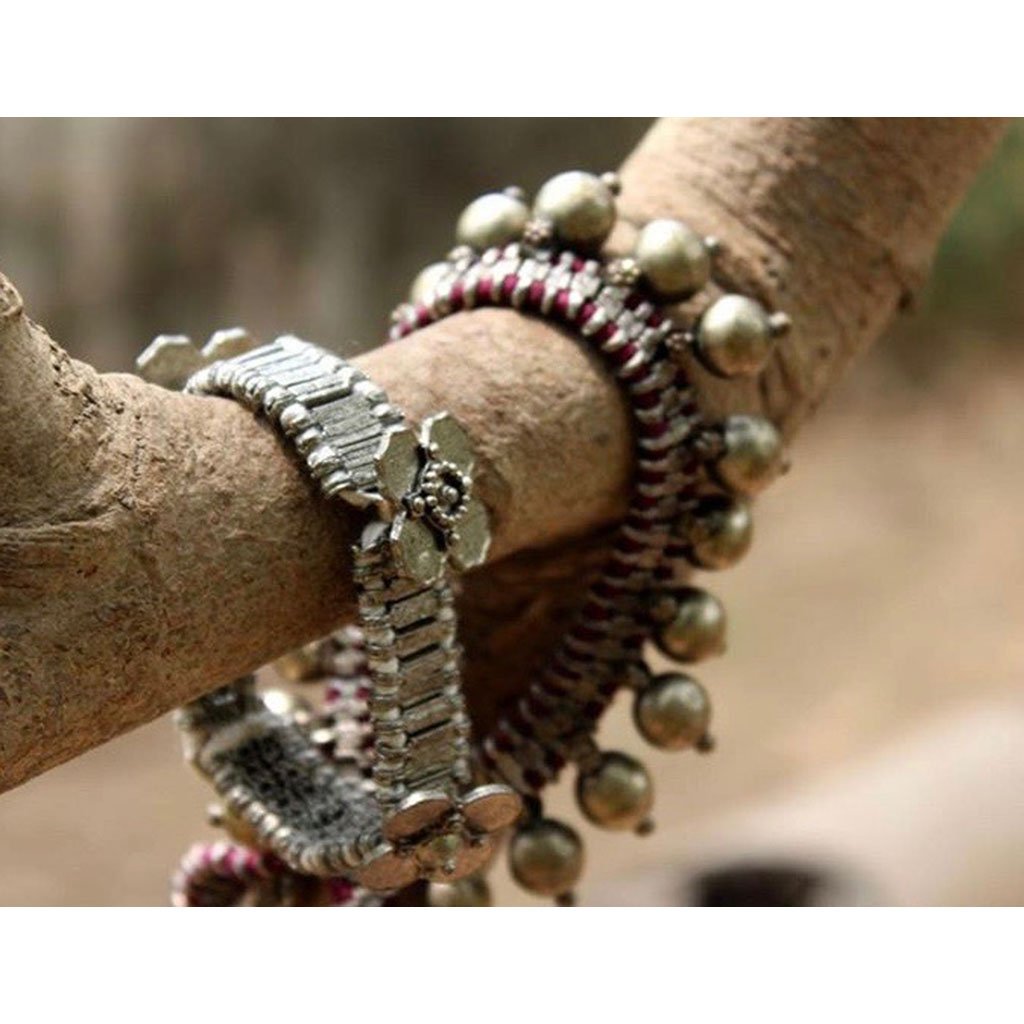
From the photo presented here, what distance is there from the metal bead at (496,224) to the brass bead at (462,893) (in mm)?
433

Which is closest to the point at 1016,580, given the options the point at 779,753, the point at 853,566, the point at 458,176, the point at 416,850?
the point at 853,566

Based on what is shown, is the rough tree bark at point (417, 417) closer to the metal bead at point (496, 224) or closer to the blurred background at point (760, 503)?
the metal bead at point (496, 224)

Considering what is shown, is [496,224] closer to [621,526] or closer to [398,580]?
[621,526]

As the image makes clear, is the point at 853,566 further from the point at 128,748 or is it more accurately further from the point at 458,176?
the point at 128,748

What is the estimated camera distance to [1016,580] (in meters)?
3.59

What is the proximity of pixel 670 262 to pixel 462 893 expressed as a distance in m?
0.46

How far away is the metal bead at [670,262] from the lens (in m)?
1.08

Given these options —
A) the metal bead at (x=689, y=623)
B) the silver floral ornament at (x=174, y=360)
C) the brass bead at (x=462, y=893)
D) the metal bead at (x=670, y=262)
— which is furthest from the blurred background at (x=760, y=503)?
the silver floral ornament at (x=174, y=360)

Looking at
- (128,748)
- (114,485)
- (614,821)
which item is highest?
(114,485)

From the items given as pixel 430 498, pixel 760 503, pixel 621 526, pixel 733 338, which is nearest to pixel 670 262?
pixel 733 338

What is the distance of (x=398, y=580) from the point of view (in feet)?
2.94

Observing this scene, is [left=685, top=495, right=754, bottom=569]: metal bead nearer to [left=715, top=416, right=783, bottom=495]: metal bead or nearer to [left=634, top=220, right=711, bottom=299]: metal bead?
[left=715, top=416, right=783, bottom=495]: metal bead

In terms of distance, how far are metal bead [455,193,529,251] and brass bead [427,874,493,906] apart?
1.42 feet

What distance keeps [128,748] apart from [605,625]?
2184 mm
